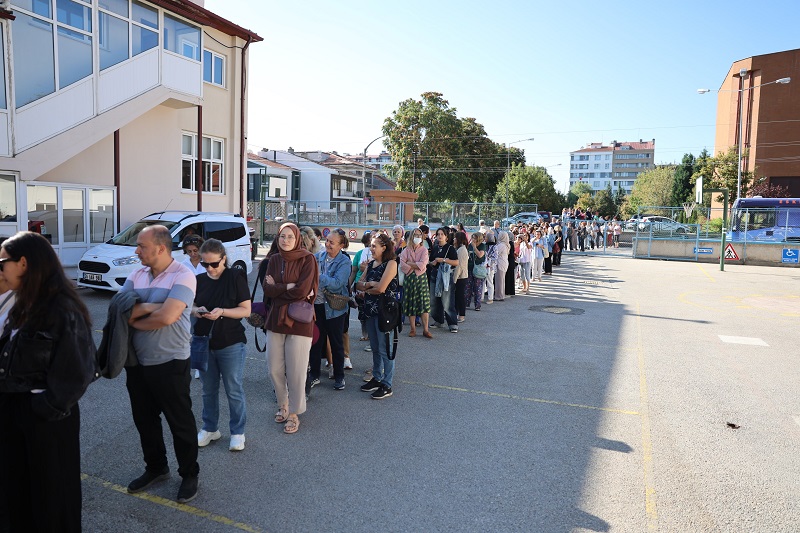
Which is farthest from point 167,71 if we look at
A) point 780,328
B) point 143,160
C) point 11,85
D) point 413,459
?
A: point 780,328

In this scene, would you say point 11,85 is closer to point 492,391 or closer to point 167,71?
point 167,71

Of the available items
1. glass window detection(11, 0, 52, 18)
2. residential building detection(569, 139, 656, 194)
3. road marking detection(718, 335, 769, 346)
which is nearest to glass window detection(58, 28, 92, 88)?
glass window detection(11, 0, 52, 18)

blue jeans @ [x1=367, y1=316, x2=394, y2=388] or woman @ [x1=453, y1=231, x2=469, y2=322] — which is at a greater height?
woman @ [x1=453, y1=231, x2=469, y2=322]

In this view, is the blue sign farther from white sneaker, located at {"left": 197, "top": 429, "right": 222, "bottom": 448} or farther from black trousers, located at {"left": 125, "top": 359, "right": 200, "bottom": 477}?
black trousers, located at {"left": 125, "top": 359, "right": 200, "bottom": 477}

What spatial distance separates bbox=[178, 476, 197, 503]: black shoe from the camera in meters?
Result: 3.82

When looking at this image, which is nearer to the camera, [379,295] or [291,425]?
[291,425]

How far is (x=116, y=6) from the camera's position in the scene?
14656mm

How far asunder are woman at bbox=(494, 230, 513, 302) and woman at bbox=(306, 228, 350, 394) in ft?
23.9

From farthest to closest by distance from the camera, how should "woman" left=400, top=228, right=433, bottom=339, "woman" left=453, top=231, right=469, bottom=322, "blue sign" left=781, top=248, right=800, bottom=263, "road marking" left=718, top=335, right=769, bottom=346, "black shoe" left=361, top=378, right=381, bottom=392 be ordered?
"blue sign" left=781, top=248, right=800, bottom=263
"woman" left=453, top=231, right=469, bottom=322
"road marking" left=718, top=335, right=769, bottom=346
"woman" left=400, top=228, right=433, bottom=339
"black shoe" left=361, top=378, right=381, bottom=392

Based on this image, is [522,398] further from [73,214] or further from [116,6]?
[116,6]

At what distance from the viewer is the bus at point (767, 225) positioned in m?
25.3

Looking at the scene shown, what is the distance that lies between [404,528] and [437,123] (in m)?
50.1

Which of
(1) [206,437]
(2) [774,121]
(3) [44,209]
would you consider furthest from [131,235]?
(2) [774,121]

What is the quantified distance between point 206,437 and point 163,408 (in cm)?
106
